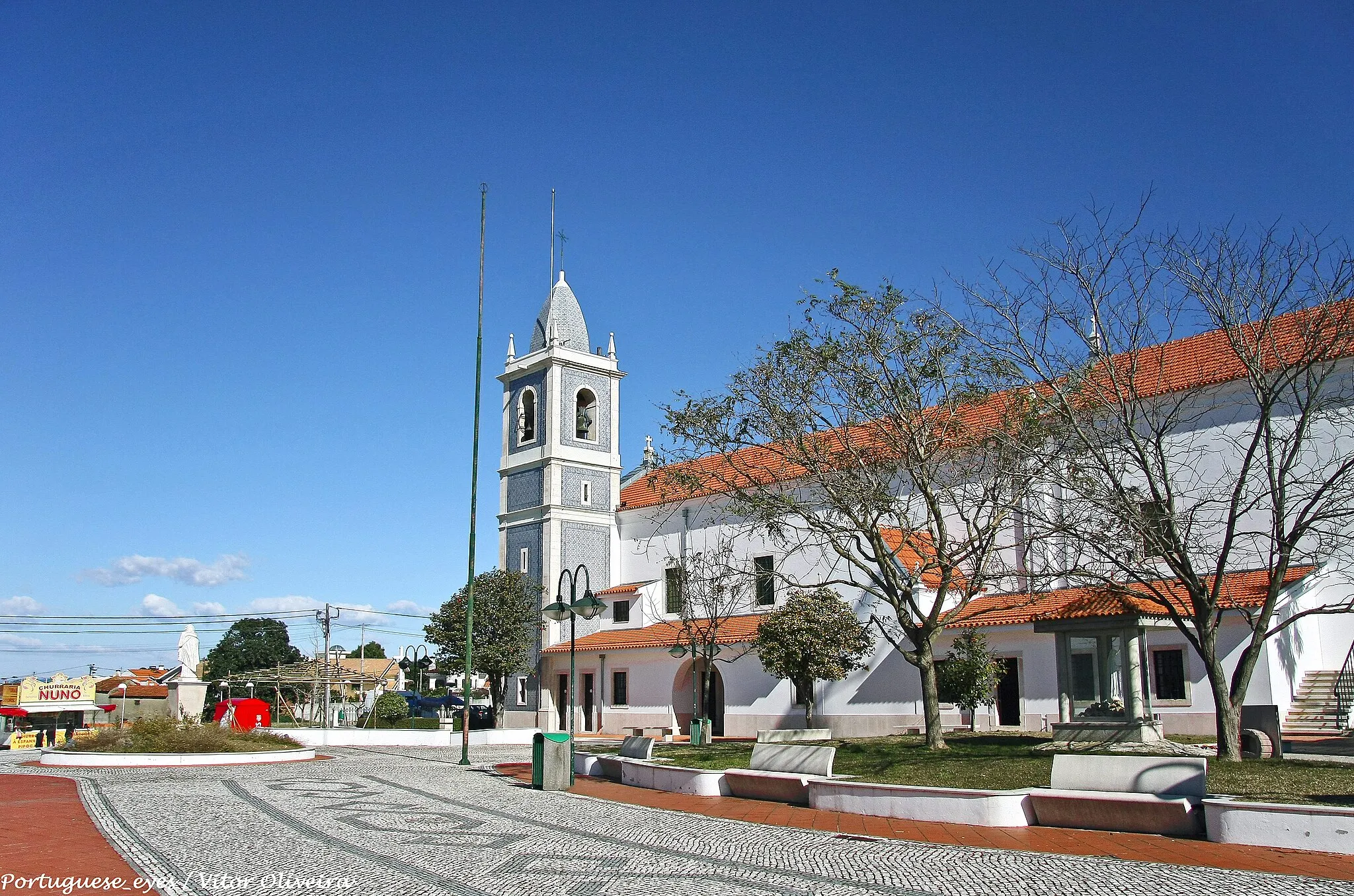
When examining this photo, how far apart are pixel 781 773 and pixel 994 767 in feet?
10.3

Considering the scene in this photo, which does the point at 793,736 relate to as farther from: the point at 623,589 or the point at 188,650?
the point at 188,650

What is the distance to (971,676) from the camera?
82.6 feet

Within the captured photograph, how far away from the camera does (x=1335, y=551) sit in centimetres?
2319

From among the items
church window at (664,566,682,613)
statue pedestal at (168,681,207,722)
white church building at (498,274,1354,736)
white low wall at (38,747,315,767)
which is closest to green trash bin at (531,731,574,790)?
white church building at (498,274,1354,736)

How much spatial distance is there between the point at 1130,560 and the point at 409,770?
14687 mm

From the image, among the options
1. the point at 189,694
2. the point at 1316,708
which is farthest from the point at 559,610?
the point at 189,694

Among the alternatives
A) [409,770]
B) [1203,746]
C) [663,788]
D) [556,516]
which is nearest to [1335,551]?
[1203,746]

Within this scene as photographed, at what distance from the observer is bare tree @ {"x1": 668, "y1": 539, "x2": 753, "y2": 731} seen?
110 ft

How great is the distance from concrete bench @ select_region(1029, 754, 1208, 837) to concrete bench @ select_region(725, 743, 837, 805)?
3.70m

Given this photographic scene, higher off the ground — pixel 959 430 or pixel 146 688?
pixel 959 430

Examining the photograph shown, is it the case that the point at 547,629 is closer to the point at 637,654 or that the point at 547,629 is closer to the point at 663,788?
the point at 637,654

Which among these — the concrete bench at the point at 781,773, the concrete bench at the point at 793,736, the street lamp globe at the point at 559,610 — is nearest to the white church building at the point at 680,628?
the street lamp globe at the point at 559,610

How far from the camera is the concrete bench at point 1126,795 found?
36.2 ft

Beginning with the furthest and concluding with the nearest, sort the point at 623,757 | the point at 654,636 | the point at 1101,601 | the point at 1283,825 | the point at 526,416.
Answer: the point at 526,416
the point at 654,636
the point at 1101,601
the point at 623,757
the point at 1283,825
